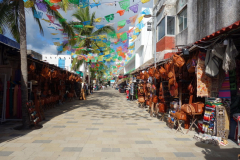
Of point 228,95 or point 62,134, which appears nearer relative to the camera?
point 228,95

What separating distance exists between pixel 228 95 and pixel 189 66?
1.58 m

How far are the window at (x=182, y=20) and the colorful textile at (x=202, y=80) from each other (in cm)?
722

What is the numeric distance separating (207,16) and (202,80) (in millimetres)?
5409

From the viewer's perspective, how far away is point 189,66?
19.1 feet

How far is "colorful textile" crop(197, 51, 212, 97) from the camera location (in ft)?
16.7

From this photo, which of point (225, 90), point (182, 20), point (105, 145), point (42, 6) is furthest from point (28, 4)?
point (182, 20)

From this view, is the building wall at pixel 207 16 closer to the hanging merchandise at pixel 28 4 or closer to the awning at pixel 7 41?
the hanging merchandise at pixel 28 4

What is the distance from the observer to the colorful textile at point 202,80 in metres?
5.09

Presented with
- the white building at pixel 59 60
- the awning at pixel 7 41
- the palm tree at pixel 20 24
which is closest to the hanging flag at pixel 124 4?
Answer: the palm tree at pixel 20 24

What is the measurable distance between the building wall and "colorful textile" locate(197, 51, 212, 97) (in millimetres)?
3553

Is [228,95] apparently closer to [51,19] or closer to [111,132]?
[111,132]

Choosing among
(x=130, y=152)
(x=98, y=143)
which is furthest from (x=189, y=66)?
(x=98, y=143)

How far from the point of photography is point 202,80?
512 centimetres

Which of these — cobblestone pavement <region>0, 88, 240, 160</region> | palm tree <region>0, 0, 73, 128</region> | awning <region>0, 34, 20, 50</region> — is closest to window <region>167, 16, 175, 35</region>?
palm tree <region>0, 0, 73, 128</region>
